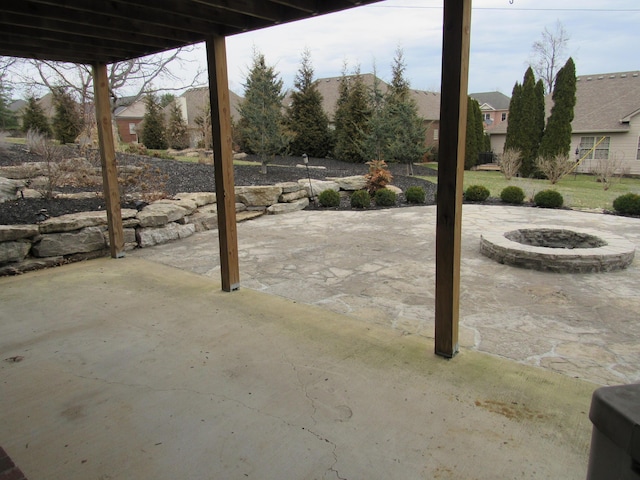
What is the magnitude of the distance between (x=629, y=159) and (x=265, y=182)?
1613 cm

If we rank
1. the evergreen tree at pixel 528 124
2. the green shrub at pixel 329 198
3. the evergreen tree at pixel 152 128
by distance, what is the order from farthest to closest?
1. the evergreen tree at pixel 152 128
2. the evergreen tree at pixel 528 124
3. the green shrub at pixel 329 198

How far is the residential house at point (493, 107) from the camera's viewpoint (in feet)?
115

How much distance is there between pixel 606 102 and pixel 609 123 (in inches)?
77.7

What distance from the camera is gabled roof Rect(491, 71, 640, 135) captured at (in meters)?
17.8

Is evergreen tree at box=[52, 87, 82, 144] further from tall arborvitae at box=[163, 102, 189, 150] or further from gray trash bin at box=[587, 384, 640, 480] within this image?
gray trash bin at box=[587, 384, 640, 480]

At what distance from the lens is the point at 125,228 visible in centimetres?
582

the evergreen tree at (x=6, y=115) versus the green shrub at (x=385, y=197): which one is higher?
the evergreen tree at (x=6, y=115)

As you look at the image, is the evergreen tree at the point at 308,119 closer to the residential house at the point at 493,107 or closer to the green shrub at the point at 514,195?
the green shrub at the point at 514,195

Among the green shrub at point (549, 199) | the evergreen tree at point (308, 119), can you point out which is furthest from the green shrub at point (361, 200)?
the evergreen tree at point (308, 119)

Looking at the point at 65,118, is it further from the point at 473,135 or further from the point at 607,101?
the point at 607,101

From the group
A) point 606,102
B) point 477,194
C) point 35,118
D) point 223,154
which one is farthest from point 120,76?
point 606,102

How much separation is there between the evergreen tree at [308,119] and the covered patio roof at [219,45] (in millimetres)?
14188

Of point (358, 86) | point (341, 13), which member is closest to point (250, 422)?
point (341, 13)

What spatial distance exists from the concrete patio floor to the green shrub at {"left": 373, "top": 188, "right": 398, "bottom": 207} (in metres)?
5.22
